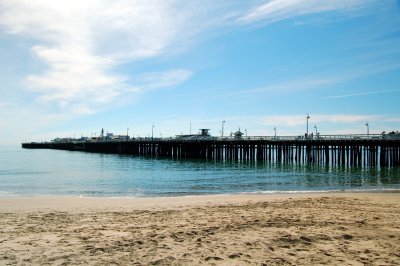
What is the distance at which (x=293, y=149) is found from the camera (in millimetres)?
51094

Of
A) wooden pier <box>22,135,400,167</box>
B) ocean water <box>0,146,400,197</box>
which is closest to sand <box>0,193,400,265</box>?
ocean water <box>0,146,400,197</box>

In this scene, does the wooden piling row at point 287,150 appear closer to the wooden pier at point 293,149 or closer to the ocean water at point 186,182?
the wooden pier at point 293,149

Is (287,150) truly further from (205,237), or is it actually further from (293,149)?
(205,237)

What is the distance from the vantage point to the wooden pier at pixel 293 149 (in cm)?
4162

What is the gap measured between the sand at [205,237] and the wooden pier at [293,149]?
32890 mm

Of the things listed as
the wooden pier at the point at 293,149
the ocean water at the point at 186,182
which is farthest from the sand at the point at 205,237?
the wooden pier at the point at 293,149

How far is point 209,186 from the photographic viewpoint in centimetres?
2366

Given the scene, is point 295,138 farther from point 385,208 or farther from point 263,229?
point 263,229

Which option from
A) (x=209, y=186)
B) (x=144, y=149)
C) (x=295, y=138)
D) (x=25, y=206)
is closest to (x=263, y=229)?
(x=25, y=206)

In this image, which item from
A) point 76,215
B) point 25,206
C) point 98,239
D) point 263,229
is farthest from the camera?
point 25,206

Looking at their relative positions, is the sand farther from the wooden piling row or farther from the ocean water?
the wooden piling row

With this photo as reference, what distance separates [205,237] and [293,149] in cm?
4496

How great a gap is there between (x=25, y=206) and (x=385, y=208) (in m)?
11.7

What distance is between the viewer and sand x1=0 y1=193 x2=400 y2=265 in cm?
645
